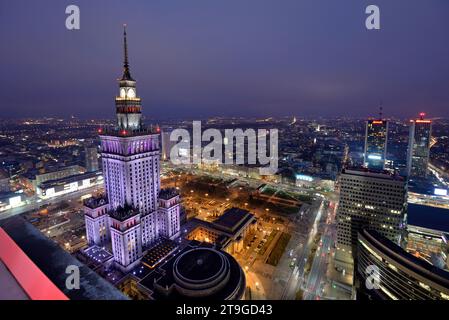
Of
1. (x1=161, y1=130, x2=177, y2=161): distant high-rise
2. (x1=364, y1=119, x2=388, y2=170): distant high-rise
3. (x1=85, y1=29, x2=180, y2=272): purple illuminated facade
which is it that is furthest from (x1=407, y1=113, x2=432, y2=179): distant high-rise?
(x1=161, y1=130, x2=177, y2=161): distant high-rise

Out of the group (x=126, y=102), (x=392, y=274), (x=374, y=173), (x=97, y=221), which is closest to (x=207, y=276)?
(x=97, y=221)

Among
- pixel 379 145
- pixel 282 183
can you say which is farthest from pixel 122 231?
pixel 379 145

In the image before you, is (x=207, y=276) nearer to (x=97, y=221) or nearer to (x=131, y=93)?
(x=97, y=221)

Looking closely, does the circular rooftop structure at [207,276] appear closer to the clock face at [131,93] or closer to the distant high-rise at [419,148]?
the clock face at [131,93]
